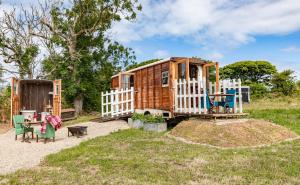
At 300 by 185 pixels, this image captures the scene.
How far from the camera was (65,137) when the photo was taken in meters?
11.2

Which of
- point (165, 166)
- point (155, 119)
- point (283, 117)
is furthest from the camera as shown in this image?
point (283, 117)

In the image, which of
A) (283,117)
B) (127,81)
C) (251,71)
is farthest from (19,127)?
(251,71)

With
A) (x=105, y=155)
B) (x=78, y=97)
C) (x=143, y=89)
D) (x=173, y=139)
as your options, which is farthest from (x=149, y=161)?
(x=78, y=97)

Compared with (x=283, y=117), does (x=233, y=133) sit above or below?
below

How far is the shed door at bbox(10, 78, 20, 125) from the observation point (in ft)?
51.7

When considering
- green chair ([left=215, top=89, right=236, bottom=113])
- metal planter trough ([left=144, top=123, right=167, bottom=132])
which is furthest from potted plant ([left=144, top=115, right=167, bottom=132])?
green chair ([left=215, top=89, right=236, bottom=113])

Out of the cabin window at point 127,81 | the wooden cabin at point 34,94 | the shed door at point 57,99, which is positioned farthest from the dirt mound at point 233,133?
the wooden cabin at point 34,94

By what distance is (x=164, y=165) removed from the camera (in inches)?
247

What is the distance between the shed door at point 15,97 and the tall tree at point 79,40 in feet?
15.1

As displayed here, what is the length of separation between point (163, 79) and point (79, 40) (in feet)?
36.7

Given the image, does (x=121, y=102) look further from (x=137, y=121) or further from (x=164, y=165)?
(x=164, y=165)

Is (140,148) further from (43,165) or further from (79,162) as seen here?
(43,165)

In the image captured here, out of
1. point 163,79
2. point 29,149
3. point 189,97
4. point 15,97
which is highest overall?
point 163,79

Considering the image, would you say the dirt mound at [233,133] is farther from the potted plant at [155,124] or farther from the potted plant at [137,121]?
the potted plant at [137,121]
